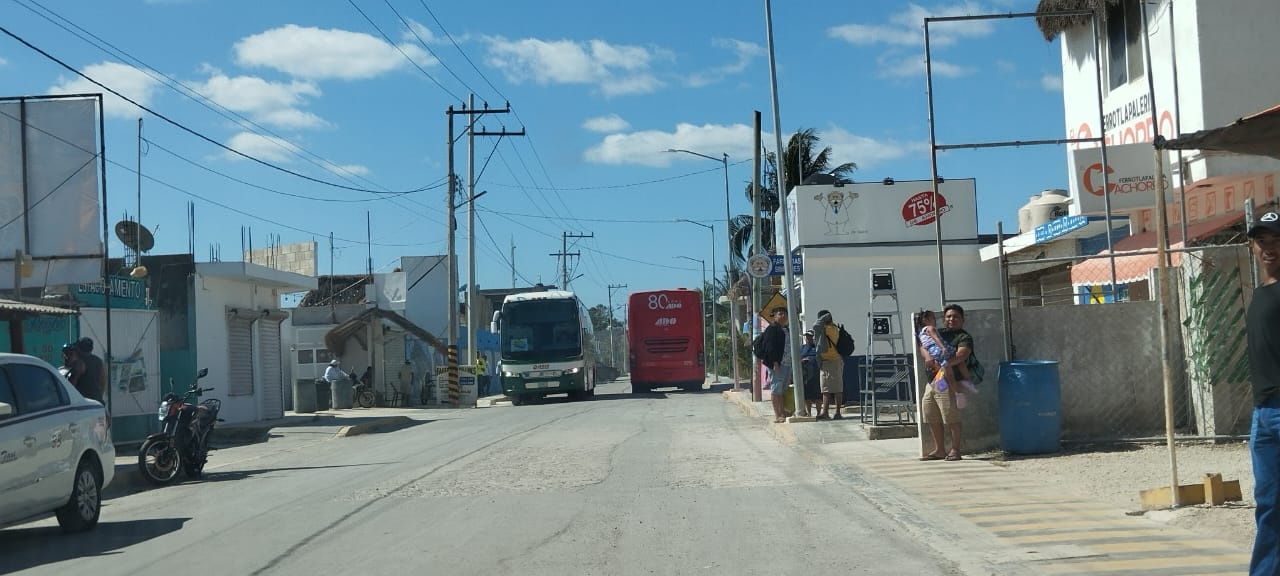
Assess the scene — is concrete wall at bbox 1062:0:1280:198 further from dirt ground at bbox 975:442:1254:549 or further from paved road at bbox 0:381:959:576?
paved road at bbox 0:381:959:576

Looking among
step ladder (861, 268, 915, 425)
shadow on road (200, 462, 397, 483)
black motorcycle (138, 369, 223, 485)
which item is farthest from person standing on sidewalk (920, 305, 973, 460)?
black motorcycle (138, 369, 223, 485)

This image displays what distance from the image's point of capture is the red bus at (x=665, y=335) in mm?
41188

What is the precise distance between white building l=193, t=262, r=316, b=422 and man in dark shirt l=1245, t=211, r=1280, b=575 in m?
25.1

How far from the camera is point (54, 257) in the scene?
1970 centimetres

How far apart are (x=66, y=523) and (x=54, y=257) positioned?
11219 mm

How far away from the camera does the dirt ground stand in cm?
790

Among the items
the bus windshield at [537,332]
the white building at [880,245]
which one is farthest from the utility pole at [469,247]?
the white building at [880,245]

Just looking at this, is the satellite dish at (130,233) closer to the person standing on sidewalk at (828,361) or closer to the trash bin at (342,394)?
the trash bin at (342,394)

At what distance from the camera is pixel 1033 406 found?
12.3 meters

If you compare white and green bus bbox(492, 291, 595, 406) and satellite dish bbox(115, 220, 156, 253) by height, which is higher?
satellite dish bbox(115, 220, 156, 253)

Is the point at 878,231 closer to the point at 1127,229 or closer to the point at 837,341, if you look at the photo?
the point at 1127,229

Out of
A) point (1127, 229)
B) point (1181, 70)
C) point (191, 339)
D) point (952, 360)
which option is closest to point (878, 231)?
point (1127, 229)

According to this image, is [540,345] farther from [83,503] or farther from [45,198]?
[83,503]

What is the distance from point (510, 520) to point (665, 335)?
31916mm
